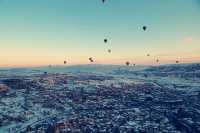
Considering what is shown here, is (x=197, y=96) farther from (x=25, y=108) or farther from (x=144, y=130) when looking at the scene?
(x=25, y=108)

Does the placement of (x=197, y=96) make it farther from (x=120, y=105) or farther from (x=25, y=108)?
(x=25, y=108)

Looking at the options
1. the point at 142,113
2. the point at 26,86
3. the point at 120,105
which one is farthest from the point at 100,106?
the point at 26,86

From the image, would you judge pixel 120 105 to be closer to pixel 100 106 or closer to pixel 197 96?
pixel 100 106

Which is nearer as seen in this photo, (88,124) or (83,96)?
(88,124)

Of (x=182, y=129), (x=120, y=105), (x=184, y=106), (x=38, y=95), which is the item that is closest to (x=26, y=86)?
(x=38, y=95)

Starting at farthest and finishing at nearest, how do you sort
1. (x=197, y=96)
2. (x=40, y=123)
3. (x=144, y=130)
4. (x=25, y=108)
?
(x=197, y=96) → (x=25, y=108) → (x=40, y=123) → (x=144, y=130)

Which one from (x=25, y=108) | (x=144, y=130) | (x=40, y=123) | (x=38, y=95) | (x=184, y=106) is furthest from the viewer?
(x=38, y=95)

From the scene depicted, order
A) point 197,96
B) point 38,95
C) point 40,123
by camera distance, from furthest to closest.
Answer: point 197,96 → point 38,95 → point 40,123

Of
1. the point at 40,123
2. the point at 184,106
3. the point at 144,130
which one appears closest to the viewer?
the point at 144,130

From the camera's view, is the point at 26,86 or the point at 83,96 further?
the point at 26,86
